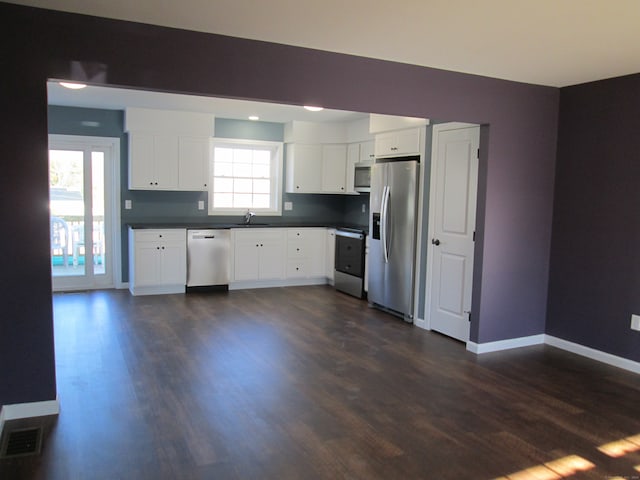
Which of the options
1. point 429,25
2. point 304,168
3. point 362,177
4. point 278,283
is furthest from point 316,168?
point 429,25

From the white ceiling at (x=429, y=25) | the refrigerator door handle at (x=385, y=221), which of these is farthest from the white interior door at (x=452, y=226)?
the white ceiling at (x=429, y=25)

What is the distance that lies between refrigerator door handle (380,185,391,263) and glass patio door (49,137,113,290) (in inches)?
144

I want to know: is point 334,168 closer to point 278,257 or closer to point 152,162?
point 278,257

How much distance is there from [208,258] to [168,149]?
1.51 metres

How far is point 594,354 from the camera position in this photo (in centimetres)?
437

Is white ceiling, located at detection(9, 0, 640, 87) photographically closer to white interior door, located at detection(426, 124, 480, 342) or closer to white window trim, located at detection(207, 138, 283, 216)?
white interior door, located at detection(426, 124, 480, 342)

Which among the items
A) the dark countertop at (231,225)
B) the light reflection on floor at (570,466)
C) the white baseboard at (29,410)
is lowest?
the light reflection on floor at (570,466)

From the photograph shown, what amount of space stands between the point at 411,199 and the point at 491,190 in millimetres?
1034

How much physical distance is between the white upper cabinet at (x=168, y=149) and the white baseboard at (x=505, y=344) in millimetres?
4115

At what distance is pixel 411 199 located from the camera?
17.3 feet

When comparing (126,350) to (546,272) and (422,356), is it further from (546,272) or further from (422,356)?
(546,272)

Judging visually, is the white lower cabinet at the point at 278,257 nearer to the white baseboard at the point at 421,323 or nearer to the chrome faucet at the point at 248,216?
the chrome faucet at the point at 248,216

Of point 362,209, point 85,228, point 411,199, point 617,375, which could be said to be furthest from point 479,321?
point 85,228

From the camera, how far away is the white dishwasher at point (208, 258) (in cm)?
666
